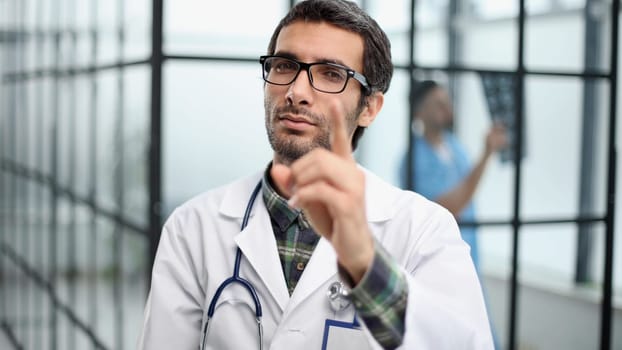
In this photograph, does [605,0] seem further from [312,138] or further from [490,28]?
Answer: [312,138]

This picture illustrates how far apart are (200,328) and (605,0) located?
296 centimetres

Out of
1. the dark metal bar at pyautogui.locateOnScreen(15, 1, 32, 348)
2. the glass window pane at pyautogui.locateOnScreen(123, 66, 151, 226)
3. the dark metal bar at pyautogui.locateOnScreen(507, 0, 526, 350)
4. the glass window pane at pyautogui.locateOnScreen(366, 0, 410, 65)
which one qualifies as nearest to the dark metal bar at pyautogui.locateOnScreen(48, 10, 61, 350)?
the dark metal bar at pyautogui.locateOnScreen(15, 1, 32, 348)

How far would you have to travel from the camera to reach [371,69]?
4.19ft

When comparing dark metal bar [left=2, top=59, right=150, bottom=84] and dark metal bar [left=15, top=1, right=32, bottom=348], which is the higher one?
dark metal bar [left=2, top=59, right=150, bottom=84]

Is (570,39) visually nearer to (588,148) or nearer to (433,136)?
(588,148)

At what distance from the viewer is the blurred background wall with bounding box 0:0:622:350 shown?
7.41ft

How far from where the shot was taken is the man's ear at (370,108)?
1.33 metres

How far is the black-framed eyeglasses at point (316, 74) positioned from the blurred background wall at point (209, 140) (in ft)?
1.94

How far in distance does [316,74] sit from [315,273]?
1.06ft

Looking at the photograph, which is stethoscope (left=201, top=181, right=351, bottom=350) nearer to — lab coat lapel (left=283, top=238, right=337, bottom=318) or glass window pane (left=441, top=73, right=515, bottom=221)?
lab coat lapel (left=283, top=238, right=337, bottom=318)

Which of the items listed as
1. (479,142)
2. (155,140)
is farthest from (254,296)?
(479,142)

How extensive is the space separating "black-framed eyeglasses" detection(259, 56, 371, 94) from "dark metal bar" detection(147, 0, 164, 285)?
576mm

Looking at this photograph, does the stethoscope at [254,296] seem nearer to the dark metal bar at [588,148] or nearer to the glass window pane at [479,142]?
the dark metal bar at [588,148]

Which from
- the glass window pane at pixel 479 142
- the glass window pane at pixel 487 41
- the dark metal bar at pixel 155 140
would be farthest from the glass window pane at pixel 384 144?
the dark metal bar at pixel 155 140
